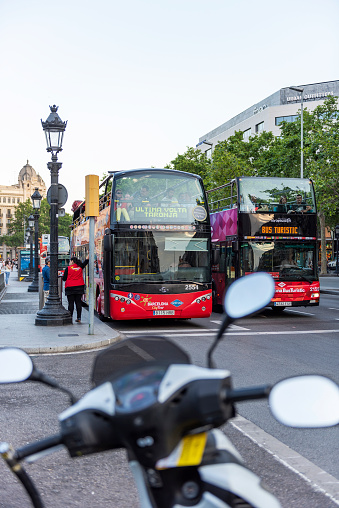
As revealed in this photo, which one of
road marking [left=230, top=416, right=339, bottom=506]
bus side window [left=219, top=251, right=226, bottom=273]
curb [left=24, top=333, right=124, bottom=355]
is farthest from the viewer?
bus side window [left=219, top=251, right=226, bottom=273]

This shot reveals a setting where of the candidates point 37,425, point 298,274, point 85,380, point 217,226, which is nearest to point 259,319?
point 298,274

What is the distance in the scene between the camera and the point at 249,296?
189cm

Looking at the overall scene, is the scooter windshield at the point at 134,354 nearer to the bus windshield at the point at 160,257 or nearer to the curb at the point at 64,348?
the curb at the point at 64,348

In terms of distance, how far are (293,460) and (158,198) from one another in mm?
10273

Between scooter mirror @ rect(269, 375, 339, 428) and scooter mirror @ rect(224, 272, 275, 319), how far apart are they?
0.30 m

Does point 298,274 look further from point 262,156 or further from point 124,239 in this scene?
point 262,156

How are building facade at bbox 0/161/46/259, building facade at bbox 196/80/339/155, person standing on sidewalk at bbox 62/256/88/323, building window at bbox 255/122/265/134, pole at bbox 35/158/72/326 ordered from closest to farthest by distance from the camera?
pole at bbox 35/158/72/326 < person standing on sidewalk at bbox 62/256/88/323 < building facade at bbox 196/80/339/155 < building window at bbox 255/122/265/134 < building facade at bbox 0/161/46/259

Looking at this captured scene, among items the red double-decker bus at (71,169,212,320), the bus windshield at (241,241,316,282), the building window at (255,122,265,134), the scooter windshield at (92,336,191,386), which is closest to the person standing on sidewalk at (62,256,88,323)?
the red double-decker bus at (71,169,212,320)

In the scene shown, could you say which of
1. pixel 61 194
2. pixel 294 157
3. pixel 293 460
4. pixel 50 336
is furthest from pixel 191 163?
pixel 293 460

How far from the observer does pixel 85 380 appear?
25.0 ft

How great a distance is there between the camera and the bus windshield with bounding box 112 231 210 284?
14.0 meters

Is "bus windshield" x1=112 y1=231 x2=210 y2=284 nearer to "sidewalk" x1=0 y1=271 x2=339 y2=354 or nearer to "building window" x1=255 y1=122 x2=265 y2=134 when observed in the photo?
"sidewalk" x1=0 y1=271 x2=339 y2=354

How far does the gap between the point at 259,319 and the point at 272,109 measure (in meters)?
51.9

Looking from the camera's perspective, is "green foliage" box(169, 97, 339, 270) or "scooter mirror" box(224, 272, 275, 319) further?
"green foliage" box(169, 97, 339, 270)
